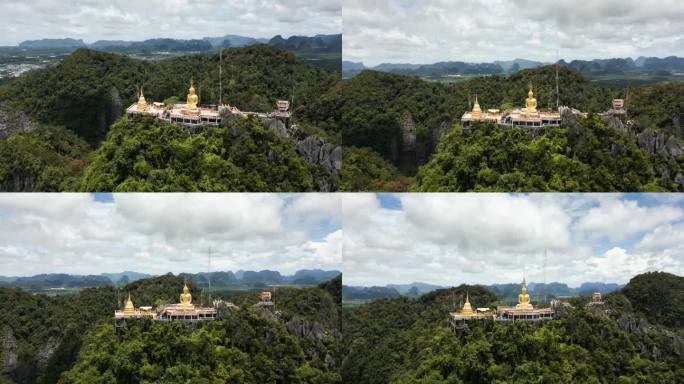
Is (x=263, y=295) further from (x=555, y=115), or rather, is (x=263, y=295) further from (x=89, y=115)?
(x=555, y=115)

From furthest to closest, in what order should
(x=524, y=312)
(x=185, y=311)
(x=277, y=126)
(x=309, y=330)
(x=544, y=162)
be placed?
(x=309, y=330) < (x=524, y=312) < (x=185, y=311) < (x=277, y=126) < (x=544, y=162)

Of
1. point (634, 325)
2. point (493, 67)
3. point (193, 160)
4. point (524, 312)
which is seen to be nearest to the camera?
point (193, 160)

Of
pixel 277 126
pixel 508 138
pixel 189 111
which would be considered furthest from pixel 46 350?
pixel 508 138

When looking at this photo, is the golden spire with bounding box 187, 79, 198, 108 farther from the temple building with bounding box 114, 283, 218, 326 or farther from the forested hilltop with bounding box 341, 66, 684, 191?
the temple building with bounding box 114, 283, 218, 326

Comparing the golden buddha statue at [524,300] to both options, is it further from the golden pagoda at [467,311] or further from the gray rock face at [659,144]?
the gray rock face at [659,144]

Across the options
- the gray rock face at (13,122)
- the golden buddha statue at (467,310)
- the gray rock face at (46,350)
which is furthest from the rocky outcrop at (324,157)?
the gray rock face at (46,350)

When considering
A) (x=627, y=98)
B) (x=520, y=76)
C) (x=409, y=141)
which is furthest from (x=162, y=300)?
(x=627, y=98)

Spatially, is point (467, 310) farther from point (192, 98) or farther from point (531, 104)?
point (192, 98)
